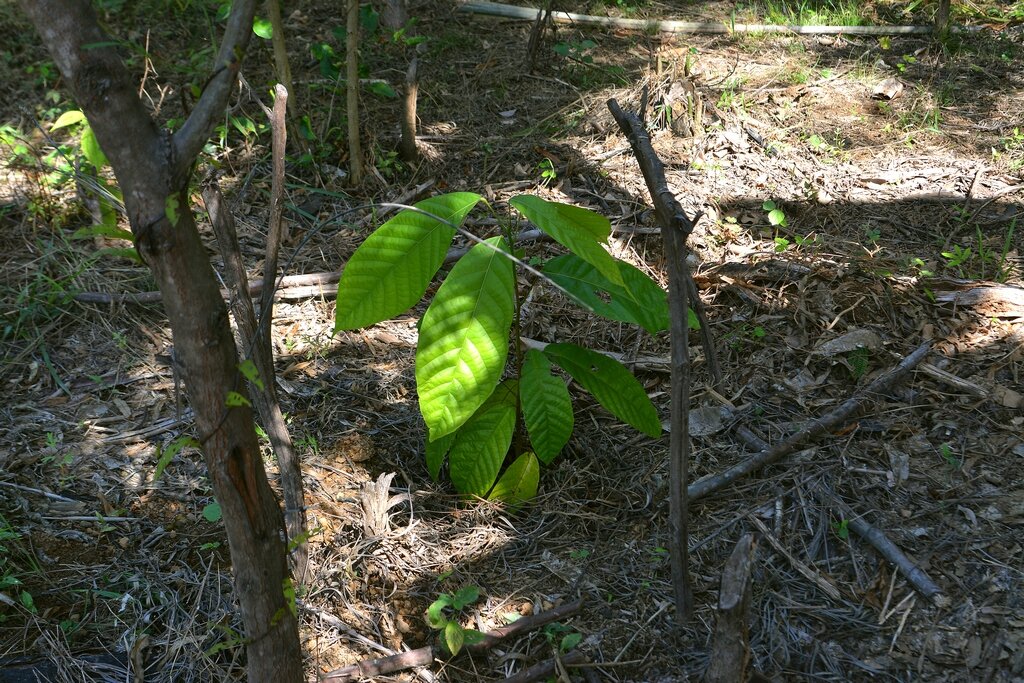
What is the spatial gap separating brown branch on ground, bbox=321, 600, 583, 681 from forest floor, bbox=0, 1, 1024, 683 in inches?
1.4

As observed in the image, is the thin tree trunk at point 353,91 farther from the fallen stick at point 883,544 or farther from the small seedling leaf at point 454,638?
the fallen stick at point 883,544

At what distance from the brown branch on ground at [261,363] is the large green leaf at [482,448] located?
0.49 metres

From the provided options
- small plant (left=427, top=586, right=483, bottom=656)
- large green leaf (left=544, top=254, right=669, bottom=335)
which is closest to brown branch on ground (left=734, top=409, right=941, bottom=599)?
large green leaf (left=544, top=254, right=669, bottom=335)

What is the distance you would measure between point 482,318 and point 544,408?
376 millimetres

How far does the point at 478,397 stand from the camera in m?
1.99

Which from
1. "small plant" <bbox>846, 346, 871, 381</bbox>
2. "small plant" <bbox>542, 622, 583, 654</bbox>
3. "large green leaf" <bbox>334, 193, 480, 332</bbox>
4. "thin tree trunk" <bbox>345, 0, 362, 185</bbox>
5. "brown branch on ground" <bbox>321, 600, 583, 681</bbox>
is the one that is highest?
"thin tree trunk" <bbox>345, 0, 362, 185</bbox>

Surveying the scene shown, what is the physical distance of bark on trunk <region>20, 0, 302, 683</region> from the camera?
116 centimetres

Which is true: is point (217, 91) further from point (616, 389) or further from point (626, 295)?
point (616, 389)

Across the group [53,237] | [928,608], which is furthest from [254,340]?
[53,237]

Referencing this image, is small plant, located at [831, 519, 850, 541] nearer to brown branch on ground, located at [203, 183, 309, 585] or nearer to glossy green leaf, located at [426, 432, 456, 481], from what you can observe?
glossy green leaf, located at [426, 432, 456, 481]

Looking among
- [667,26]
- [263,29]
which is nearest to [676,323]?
[263,29]

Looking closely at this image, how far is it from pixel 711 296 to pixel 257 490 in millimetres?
2139

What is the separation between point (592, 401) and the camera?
8.93ft

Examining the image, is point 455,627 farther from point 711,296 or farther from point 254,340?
point 711,296
